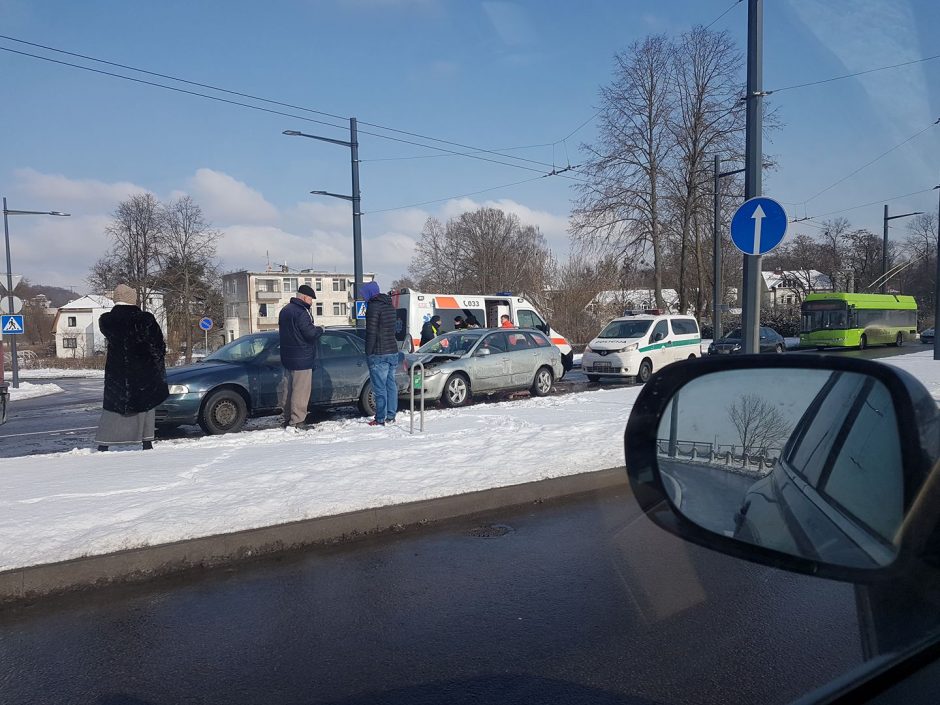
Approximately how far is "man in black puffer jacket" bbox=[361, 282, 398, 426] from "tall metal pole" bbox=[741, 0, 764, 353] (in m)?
4.80

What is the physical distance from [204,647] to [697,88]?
39.1 meters

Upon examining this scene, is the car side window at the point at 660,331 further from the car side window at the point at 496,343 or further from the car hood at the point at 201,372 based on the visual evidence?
the car hood at the point at 201,372

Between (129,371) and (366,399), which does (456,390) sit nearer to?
(366,399)

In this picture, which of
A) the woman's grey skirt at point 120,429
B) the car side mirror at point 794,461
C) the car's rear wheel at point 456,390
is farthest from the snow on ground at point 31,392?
the car side mirror at point 794,461

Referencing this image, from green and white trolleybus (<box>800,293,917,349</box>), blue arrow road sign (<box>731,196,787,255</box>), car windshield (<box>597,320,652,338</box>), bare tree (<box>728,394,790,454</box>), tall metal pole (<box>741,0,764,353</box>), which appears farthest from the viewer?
green and white trolleybus (<box>800,293,917,349</box>)

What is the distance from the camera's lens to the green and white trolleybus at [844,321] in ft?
118

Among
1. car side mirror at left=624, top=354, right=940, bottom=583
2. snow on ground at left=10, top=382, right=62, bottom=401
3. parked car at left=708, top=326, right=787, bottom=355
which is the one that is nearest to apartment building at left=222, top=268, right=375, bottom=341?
parked car at left=708, top=326, right=787, bottom=355

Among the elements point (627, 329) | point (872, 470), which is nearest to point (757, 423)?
point (872, 470)

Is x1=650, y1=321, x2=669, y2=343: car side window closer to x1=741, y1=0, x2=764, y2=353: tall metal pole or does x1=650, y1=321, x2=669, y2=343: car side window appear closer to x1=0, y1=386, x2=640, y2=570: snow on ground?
x1=0, y1=386, x2=640, y2=570: snow on ground

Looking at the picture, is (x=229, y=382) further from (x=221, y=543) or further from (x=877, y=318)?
(x=877, y=318)

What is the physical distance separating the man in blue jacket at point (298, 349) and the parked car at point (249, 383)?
42.2 inches

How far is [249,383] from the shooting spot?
1165 centimetres

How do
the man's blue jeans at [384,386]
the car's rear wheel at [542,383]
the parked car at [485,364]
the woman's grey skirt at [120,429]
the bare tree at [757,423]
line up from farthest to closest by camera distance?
the car's rear wheel at [542,383], the parked car at [485,364], the man's blue jeans at [384,386], the woman's grey skirt at [120,429], the bare tree at [757,423]

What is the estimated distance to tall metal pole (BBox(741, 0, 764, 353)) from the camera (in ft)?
31.4
